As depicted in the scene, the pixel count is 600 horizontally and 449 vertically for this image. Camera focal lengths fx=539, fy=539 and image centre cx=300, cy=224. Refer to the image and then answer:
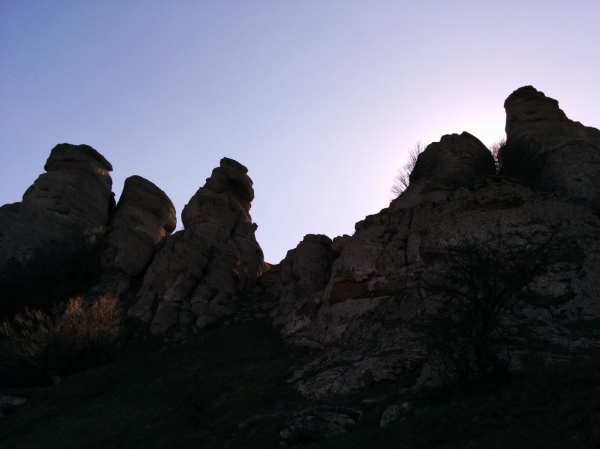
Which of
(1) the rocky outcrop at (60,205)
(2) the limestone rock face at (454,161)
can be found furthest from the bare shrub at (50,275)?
(2) the limestone rock face at (454,161)

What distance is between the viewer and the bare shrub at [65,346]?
27.9 m

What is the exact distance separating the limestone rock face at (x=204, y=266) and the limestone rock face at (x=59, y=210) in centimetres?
793

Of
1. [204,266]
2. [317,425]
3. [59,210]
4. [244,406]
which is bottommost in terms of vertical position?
[317,425]

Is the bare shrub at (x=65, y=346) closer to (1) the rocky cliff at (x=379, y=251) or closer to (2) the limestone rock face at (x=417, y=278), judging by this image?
(1) the rocky cliff at (x=379, y=251)

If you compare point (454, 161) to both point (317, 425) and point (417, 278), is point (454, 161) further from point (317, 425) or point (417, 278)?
point (317, 425)

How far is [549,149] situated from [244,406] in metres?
24.6

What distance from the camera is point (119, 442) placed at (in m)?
18.1

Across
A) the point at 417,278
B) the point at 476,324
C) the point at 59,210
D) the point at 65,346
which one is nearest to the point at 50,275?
the point at 59,210

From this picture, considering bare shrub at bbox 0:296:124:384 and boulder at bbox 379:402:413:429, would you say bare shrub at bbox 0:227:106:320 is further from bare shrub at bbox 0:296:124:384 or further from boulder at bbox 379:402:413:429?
boulder at bbox 379:402:413:429

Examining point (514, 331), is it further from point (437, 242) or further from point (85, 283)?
point (85, 283)

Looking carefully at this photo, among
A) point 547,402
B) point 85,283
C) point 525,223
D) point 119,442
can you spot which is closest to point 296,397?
point 119,442

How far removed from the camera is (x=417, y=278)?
25.7m

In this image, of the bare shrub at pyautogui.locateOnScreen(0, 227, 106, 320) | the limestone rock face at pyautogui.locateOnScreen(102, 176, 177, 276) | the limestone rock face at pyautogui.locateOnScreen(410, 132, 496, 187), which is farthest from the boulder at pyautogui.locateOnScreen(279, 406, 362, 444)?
the limestone rock face at pyautogui.locateOnScreen(102, 176, 177, 276)

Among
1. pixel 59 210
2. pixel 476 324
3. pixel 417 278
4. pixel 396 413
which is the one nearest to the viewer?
pixel 396 413
